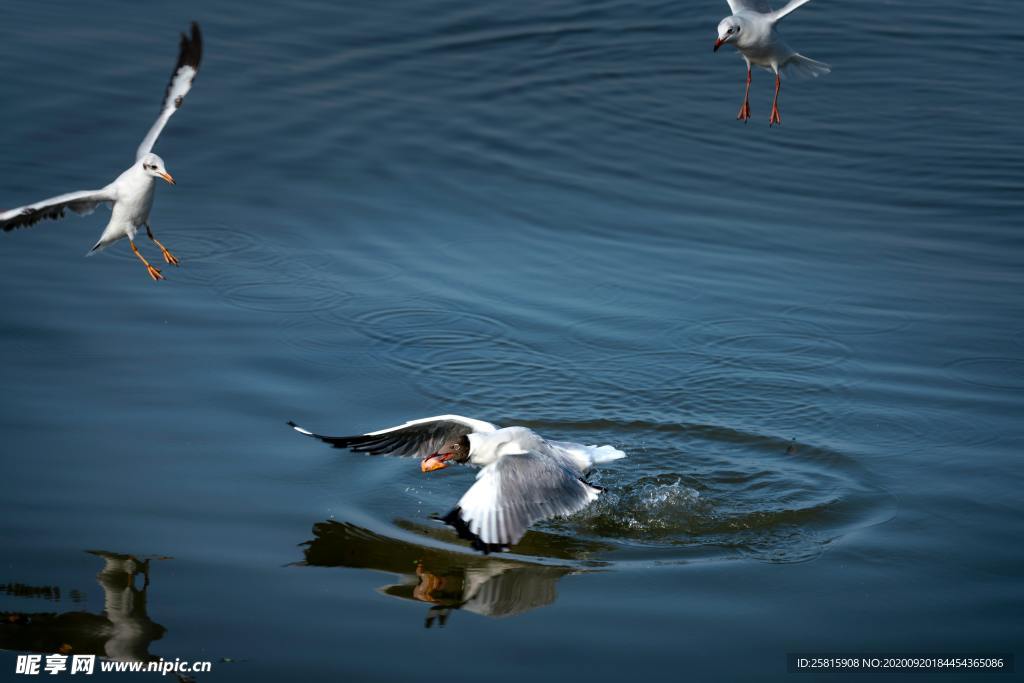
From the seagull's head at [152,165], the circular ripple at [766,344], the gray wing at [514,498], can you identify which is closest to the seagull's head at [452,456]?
the gray wing at [514,498]

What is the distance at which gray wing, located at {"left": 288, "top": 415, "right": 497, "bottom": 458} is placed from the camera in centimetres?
647

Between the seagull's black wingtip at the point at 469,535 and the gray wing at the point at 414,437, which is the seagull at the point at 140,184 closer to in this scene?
the gray wing at the point at 414,437

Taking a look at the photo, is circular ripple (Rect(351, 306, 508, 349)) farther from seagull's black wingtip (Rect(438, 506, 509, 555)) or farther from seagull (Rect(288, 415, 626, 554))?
seagull's black wingtip (Rect(438, 506, 509, 555))

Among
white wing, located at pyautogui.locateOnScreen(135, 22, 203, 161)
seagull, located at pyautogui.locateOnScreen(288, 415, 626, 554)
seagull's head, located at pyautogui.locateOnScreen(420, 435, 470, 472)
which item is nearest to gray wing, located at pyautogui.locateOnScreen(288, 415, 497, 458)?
seagull, located at pyautogui.locateOnScreen(288, 415, 626, 554)

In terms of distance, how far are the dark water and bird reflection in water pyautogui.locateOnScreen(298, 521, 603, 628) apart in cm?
2

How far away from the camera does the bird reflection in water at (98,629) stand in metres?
5.28

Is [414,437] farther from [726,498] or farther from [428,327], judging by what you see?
[428,327]

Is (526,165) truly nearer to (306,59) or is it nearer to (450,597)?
(306,59)

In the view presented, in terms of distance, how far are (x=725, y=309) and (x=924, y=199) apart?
3.63m

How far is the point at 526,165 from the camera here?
12367mm

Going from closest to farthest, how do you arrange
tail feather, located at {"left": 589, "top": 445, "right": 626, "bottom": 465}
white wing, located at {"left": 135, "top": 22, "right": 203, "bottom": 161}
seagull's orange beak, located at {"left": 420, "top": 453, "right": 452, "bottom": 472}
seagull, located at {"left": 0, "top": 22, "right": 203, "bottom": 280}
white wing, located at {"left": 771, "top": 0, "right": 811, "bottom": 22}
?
seagull's orange beak, located at {"left": 420, "top": 453, "right": 452, "bottom": 472}
tail feather, located at {"left": 589, "top": 445, "right": 626, "bottom": 465}
seagull, located at {"left": 0, "top": 22, "right": 203, "bottom": 280}
white wing, located at {"left": 135, "top": 22, "right": 203, "bottom": 161}
white wing, located at {"left": 771, "top": 0, "right": 811, "bottom": 22}

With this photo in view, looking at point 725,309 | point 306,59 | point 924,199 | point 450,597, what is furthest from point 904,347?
point 306,59

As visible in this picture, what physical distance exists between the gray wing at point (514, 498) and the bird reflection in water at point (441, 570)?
10.7 inches

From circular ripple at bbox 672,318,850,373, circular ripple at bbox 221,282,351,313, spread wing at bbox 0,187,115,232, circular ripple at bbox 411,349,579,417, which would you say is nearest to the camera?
spread wing at bbox 0,187,115,232
